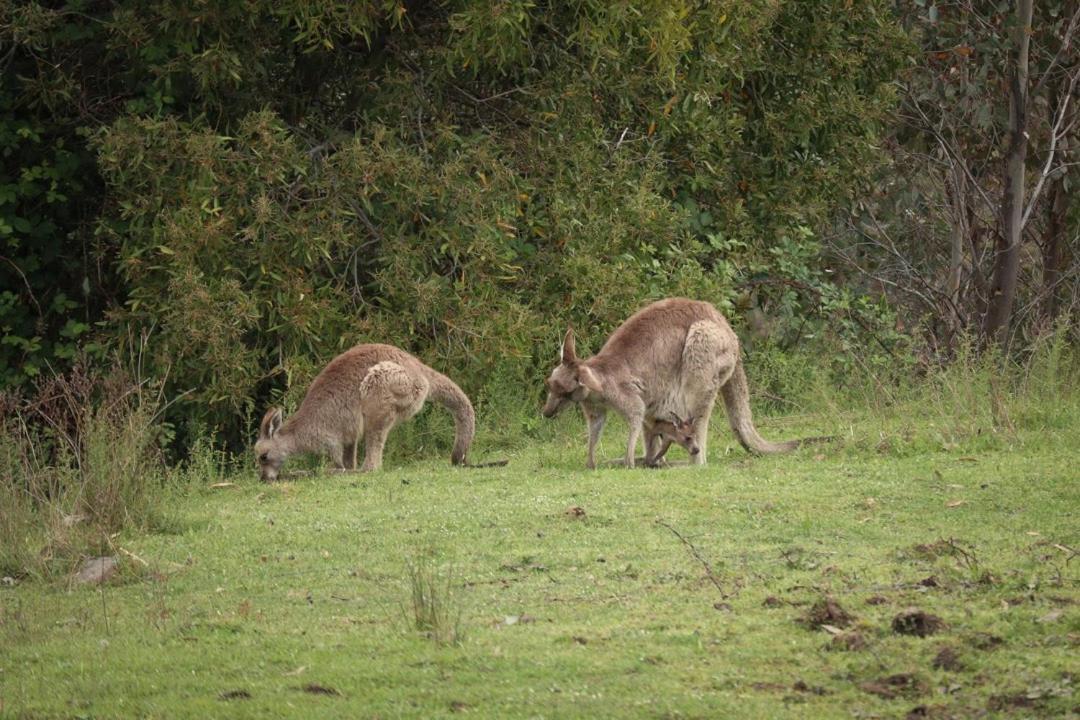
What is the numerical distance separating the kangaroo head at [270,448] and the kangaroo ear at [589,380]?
261cm

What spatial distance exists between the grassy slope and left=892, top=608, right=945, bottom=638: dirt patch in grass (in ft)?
0.18

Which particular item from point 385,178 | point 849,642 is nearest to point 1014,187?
point 385,178

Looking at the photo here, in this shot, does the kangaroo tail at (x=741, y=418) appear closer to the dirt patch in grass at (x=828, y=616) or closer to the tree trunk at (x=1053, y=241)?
the dirt patch in grass at (x=828, y=616)

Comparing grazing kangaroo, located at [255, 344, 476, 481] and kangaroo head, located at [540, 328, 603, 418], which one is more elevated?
kangaroo head, located at [540, 328, 603, 418]

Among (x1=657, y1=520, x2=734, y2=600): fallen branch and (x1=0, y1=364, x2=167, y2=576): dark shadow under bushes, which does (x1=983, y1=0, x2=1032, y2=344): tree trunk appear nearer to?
(x1=657, y1=520, x2=734, y2=600): fallen branch

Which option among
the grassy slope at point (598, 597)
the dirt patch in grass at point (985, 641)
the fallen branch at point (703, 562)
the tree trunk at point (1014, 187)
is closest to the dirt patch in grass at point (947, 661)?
the grassy slope at point (598, 597)

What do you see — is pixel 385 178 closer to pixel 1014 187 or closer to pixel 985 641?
pixel 1014 187

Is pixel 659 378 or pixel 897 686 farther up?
pixel 659 378

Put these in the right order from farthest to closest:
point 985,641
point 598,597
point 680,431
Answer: point 680,431, point 598,597, point 985,641

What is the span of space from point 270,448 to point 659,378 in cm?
323

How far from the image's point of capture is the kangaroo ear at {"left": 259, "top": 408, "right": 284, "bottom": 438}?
13234 millimetres

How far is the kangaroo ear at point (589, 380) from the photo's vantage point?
40.7 ft

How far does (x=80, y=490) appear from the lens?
1018cm

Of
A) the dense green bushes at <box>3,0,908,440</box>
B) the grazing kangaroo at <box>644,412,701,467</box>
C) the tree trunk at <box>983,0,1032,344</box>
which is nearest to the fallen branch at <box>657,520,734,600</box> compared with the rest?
the grazing kangaroo at <box>644,412,701,467</box>
